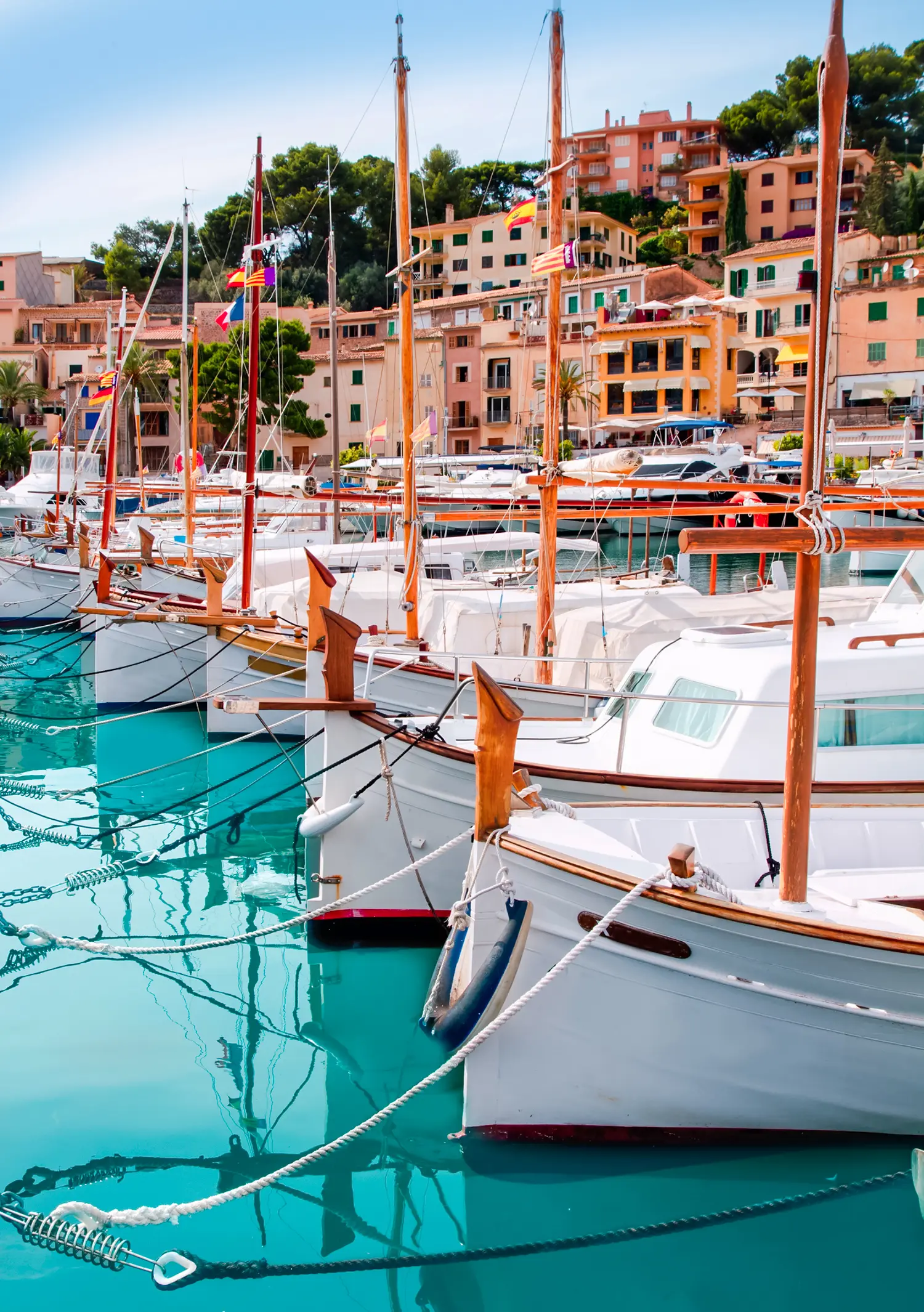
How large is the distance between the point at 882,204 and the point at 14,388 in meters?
53.6

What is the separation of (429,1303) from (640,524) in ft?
176

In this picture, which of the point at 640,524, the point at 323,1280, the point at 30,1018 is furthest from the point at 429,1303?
the point at 640,524

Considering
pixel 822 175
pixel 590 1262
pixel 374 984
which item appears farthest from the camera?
pixel 374 984

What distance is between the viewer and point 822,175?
19.2 feet

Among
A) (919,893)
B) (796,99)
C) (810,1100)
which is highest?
(796,99)

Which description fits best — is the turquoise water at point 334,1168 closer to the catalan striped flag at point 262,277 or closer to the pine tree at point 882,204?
the catalan striped flag at point 262,277

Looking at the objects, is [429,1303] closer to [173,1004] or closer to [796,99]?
[173,1004]

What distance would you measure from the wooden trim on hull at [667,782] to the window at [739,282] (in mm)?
63761

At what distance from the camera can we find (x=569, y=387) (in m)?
57.7

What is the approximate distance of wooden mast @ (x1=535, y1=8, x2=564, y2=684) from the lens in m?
13.0

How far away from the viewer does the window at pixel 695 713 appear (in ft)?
32.3

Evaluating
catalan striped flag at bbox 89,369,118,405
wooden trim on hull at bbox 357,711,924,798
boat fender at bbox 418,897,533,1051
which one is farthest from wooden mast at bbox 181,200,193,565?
boat fender at bbox 418,897,533,1051

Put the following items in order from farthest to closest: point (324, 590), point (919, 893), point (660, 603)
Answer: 1. point (660, 603)
2. point (324, 590)
3. point (919, 893)

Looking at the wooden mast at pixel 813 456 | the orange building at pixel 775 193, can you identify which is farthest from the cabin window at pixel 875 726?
the orange building at pixel 775 193
